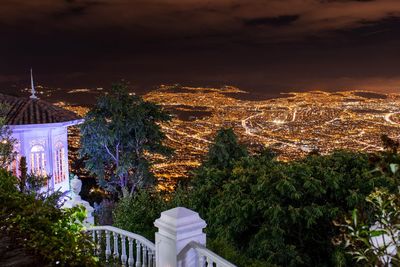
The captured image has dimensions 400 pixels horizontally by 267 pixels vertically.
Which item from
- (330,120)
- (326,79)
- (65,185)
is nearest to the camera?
(65,185)

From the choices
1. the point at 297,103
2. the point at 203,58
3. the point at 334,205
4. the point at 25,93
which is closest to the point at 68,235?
the point at 334,205

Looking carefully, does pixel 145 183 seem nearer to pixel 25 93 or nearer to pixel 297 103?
pixel 25 93

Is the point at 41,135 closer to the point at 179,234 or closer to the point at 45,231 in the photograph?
the point at 179,234

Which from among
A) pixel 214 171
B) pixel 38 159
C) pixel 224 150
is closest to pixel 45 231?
pixel 214 171

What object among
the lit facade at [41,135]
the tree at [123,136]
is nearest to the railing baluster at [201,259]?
the lit facade at [41,135]

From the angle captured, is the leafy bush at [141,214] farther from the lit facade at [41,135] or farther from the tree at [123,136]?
the tree at [123,136]

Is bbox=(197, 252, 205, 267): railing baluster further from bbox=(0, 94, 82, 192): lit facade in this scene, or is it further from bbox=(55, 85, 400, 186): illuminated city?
bbox=(55, 85, 400, 186): illuminated city
